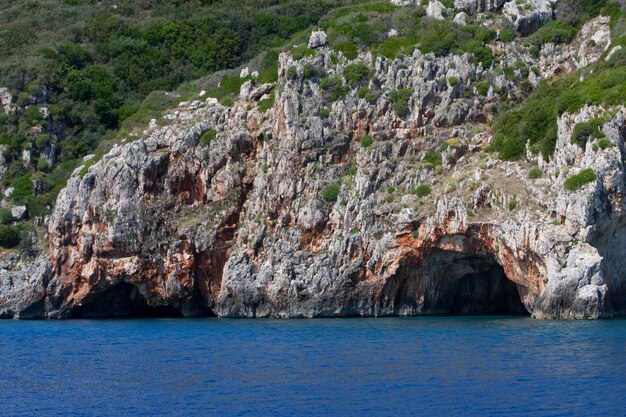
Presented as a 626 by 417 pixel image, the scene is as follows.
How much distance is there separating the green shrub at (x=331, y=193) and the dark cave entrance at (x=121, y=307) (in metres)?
15.2

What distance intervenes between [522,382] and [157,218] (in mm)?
38504

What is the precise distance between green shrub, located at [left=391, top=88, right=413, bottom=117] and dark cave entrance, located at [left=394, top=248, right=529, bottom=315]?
10362 millimetres

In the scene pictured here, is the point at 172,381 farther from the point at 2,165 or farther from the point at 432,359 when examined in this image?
the point at 2,165

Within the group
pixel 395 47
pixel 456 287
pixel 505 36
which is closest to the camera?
pixel 456 287

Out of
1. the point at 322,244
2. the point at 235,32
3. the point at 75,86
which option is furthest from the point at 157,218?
the point at 235,32

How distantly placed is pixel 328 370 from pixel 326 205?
2665 centimetres

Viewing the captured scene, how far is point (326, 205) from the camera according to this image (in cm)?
6488

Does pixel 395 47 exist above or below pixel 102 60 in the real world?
below

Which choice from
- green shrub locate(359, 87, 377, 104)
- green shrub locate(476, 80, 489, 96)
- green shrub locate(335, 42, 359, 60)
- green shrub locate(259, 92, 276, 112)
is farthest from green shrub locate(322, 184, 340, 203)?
green shrub locate(476, 80, 489, 96)

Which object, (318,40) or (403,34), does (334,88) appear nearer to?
(318,40)

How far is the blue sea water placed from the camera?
32.0 m

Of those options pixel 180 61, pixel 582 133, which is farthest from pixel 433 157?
pixel 180 61

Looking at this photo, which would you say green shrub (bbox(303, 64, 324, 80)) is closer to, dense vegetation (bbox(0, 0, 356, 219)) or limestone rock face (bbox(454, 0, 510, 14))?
dense vegetation (bbox(0, 0, 356, 219))

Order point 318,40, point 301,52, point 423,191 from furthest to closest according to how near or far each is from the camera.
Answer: point 318,40 → point 301,52 → point 423,191
